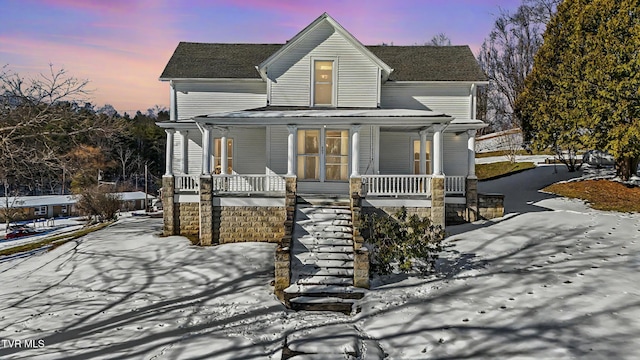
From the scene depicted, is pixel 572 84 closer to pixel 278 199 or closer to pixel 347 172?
pixel 347 172

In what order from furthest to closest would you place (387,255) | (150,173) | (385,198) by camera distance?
(150,173) < (385,198) < (387,255)

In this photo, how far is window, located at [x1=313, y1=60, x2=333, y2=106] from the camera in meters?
14.8

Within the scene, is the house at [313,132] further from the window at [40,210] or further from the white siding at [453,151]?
the window at [40,210]

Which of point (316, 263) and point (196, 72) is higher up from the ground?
point (196, 72)

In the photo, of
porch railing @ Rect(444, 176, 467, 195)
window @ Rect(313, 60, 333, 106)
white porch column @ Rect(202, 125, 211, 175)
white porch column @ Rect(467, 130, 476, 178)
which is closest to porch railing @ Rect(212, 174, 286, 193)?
white porch column @ Rect(202, 125, 211, 175)

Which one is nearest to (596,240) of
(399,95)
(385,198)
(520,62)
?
(385,198)

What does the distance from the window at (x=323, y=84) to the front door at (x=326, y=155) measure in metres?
1.42

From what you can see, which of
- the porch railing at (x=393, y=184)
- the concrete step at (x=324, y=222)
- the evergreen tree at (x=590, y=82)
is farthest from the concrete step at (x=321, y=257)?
the evergreen tree at (x=590, y=82)

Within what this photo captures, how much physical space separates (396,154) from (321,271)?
8.31m

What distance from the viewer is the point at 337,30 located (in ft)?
47.3

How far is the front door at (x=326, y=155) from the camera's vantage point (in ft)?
47.1

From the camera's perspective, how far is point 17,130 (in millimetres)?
11188

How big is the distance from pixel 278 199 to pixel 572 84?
1504 centimetres

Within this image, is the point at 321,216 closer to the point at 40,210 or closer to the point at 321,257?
the point at 321,257
